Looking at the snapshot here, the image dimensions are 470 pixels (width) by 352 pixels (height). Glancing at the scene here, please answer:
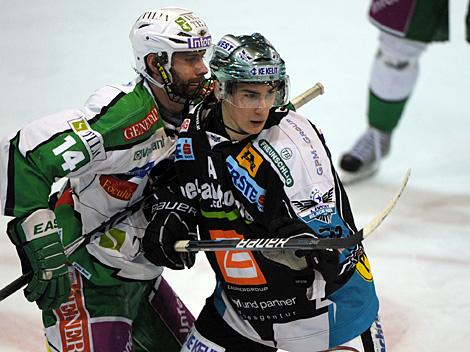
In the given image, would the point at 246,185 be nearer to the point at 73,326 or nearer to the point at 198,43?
the point at 198,43

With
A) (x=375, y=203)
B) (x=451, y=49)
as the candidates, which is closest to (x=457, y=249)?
(x=375, y=203)

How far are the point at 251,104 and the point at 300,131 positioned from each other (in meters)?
0.13

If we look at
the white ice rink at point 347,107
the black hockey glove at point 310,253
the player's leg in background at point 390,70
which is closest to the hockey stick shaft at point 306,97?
the black hockey glove at point 310,253

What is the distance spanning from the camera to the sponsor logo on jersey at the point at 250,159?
2.15 meters

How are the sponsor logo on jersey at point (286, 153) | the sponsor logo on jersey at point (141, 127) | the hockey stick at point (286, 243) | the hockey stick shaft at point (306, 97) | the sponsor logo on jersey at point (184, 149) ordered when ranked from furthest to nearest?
the hockey stick shaft at point (306, 97), the sponsor logo on jersey at point (141, 127), the sponsor logo on jersey at point (184, 149), the sponsor logo on jersey at point (286, 153), the hockey stick at point (286, 243)

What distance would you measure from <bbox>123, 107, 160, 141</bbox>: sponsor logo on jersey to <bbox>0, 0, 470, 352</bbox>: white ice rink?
3.57 ft

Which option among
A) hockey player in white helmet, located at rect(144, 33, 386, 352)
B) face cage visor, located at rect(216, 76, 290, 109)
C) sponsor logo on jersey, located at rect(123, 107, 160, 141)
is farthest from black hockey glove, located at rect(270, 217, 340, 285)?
sponsor logo on jersey, located at rect(123, 107, 160, 141)

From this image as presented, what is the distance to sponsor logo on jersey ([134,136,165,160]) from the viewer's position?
2416 millimetres

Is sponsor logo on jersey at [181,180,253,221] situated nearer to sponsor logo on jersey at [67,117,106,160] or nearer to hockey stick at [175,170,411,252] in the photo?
hockey stick at [175,170,411,252]

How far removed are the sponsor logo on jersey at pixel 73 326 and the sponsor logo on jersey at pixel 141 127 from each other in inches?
17.5

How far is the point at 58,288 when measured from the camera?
2.31 meters

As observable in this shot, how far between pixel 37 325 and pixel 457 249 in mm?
1554

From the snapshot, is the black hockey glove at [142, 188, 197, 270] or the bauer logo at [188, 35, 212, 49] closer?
the black hockey glove at [142, 188, 197, 270]

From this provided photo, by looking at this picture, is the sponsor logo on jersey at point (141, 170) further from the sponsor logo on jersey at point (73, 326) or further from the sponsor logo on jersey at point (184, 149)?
the sponsor logo on jersey at point (73, 326)
